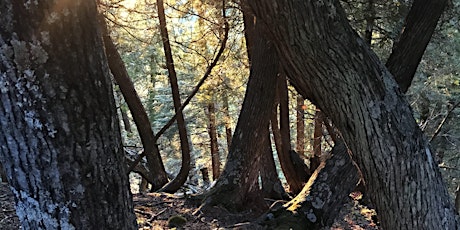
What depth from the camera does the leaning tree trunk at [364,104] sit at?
262cm

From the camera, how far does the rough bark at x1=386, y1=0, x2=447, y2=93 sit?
3.68 meters

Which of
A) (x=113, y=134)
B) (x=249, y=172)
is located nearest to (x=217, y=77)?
(x=249, y=172)

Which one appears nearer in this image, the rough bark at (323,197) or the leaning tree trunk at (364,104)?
the leaning tree trunk at (364,104)

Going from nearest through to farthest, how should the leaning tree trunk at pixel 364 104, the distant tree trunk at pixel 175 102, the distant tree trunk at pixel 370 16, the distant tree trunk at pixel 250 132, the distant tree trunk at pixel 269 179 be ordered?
the leaning tree trunk at pixel 364 104 < the distant tree trunk at pixel 250 132 < the distant tree trunk at pixel 269 179 < the distant tree trunk at pixel 370 16 < the distant tree trunk at pixel 175 102

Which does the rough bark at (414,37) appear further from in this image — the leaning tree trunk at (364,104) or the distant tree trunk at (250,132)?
the distant tree trunk at (250,132)

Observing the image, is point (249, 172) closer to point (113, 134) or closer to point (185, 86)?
point (113, 134)

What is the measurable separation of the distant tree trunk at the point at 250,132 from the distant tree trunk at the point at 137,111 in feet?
8.80

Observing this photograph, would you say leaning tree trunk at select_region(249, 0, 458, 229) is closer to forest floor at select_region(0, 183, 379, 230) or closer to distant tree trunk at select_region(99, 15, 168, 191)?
forest floor at select_region(0, 183, 379, 230)

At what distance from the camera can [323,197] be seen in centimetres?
446

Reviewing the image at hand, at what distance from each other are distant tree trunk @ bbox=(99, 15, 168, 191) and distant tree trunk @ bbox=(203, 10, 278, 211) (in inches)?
106

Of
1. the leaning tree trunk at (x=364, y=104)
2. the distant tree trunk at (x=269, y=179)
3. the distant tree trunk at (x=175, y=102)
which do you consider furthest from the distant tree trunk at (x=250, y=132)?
the leaning tree trunk at (x=364, y=104)

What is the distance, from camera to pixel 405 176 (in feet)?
9.39

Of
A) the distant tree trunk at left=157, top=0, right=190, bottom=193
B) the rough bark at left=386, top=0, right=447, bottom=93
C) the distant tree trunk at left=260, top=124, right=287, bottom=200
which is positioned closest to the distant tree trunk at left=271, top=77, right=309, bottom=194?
the distant tree trunk at left=260, top=124, right=287, bottom=200

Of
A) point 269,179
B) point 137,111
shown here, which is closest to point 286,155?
point 269,179
